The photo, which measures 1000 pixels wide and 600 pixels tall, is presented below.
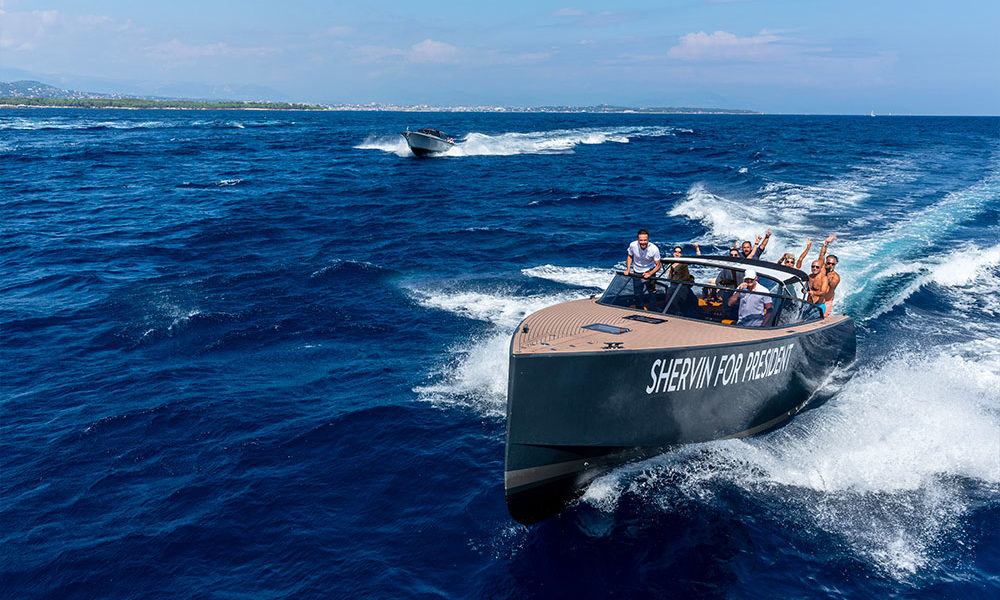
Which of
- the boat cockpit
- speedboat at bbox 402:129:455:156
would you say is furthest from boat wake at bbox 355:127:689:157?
the boat cockpit

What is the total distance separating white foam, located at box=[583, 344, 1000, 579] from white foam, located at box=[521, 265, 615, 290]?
779 cm

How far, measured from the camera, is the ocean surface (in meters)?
7.12

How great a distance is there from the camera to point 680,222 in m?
26.4

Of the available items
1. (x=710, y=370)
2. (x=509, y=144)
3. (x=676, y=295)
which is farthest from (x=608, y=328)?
(x=509, y=144)

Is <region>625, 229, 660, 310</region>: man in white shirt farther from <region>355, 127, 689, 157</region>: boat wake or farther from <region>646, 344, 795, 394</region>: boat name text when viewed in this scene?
<region>355, 127, 689, 157</region>: boat wake

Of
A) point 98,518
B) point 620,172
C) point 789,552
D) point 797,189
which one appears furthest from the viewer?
point 620,172

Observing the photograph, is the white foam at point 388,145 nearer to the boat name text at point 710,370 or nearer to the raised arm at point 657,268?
the raised arm at point 657,268

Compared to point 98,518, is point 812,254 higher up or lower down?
higher up

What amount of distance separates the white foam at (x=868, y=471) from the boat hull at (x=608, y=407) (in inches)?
24.5

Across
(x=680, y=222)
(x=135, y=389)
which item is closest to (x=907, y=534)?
(x=135, y=389)

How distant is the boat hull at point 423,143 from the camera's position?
5269cm

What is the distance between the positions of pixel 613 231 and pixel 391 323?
12.9 meters

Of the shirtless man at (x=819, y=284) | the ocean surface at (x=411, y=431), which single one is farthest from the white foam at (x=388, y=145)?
the shirtless man at (x=819, y=284)

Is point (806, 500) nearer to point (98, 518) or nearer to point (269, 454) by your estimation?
point (269, 454)
